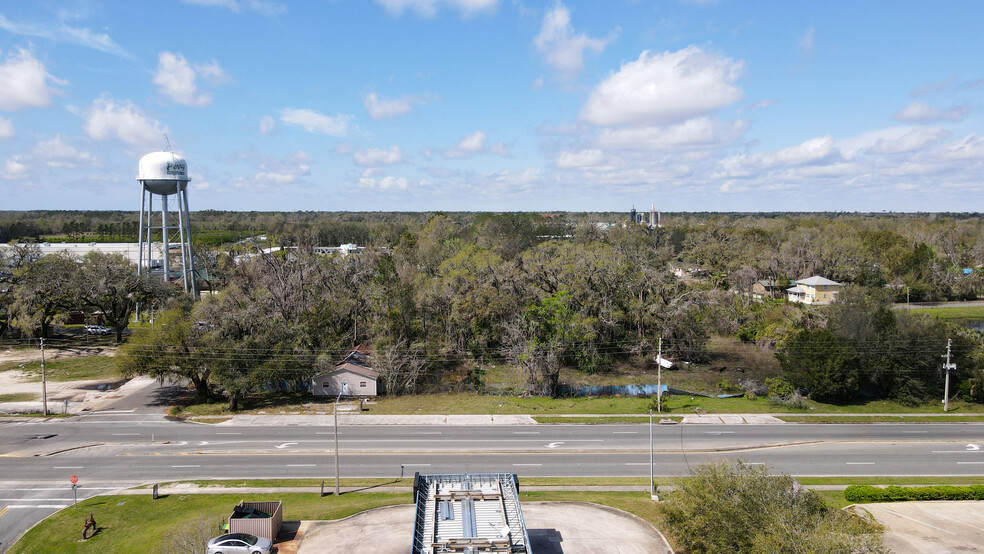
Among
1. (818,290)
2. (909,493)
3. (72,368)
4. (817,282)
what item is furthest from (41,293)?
(818,290)

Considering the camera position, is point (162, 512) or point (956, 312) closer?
point (162, 512)

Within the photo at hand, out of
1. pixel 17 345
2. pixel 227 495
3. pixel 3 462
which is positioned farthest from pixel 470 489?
pixel 17 345

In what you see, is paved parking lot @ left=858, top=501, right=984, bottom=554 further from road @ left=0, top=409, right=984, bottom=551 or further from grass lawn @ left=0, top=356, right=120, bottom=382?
grass lawn @ left=0, top=356, right=120, bottom=382

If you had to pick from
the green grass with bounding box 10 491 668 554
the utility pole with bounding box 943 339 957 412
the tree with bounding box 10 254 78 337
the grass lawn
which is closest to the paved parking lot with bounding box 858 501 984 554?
the green grass with bounding box 10 491 668 554

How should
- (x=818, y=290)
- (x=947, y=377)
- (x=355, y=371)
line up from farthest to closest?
1. (x=818, y=290)
2. (x=355, y=371)
3. (x=947, y=377)

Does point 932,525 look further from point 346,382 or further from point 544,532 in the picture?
point 346,382

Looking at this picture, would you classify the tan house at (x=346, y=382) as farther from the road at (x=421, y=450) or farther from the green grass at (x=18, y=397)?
the green grass at (x=18, y=397)
